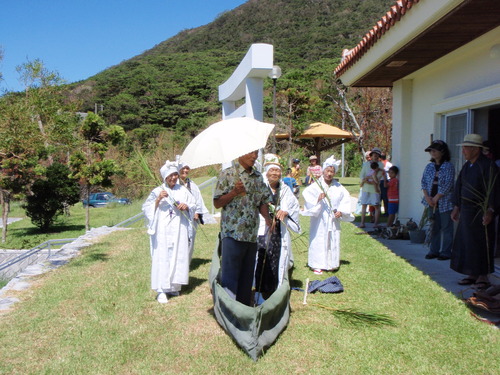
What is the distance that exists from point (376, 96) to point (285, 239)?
18.6 meters

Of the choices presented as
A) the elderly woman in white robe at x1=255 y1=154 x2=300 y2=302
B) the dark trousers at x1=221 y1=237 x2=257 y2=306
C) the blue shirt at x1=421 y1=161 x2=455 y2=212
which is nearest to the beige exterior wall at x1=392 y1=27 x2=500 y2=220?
the blue shirt at x1=421 y1=161 x2=455 y2=212

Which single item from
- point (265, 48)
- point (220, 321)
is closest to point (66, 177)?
point (265, 48)

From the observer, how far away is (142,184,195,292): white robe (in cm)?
550

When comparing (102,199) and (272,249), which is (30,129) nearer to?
(272,249)

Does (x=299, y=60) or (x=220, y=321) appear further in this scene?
(x=299, y=60)

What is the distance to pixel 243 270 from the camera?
4480mm

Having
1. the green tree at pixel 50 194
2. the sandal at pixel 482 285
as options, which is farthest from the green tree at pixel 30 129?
the sandal at pixel 482 285

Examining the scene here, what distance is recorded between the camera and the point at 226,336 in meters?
4.38

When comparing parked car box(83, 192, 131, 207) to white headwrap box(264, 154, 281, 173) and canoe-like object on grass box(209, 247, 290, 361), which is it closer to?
white headwrap box(264, 154, 281, 173)

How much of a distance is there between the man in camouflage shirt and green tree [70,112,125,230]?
16.4 meters

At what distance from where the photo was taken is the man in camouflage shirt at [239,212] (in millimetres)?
4207

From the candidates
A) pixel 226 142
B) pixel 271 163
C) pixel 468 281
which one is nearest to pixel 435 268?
pixel 468 281

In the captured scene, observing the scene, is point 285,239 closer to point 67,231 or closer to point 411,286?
point 411,286

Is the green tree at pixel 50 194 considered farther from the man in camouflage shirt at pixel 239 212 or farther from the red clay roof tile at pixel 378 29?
the man in camouflage shirt at pixel 239 212
